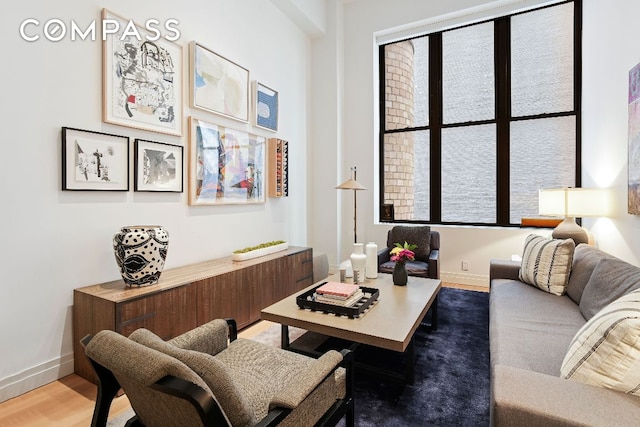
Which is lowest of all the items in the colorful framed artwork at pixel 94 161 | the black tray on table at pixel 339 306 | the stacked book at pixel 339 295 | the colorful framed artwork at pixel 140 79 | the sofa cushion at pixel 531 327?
the sofa cushion at pixel 531 327

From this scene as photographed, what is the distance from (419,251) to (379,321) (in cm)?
215

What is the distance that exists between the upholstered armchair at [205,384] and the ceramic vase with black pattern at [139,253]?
0.97m

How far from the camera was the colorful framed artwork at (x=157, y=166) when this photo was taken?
2641 millimetres

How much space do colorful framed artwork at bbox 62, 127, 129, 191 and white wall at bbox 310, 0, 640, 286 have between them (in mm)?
2934

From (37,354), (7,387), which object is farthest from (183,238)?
(7,387)

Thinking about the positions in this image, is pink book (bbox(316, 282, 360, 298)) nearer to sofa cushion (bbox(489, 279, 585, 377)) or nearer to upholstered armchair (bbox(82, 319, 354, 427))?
upholstered armchair (bbox(82, 319, 354, 427))

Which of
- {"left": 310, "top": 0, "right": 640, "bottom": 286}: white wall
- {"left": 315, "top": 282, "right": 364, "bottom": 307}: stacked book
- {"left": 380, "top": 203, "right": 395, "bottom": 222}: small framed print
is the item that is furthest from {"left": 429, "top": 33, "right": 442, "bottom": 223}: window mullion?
{"left": 315, "top": 282, "right": 364, "bottom": 307}: stacked book

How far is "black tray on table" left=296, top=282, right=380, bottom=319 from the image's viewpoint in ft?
6.57

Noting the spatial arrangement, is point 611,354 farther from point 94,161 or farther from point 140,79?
point 140,79

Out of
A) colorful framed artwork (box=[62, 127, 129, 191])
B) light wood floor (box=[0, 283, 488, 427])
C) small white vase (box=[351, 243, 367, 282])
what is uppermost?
colorful framed artwork (box=[62, 127, 129, 191])

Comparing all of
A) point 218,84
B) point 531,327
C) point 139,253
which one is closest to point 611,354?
point 531,327

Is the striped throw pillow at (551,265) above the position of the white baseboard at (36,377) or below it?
above

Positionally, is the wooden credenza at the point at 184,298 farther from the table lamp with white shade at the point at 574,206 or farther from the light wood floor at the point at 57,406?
the table lamp with white shade at the point at 574,206

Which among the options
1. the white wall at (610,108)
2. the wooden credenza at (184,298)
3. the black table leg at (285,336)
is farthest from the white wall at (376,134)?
the black table leg at (285,336)
